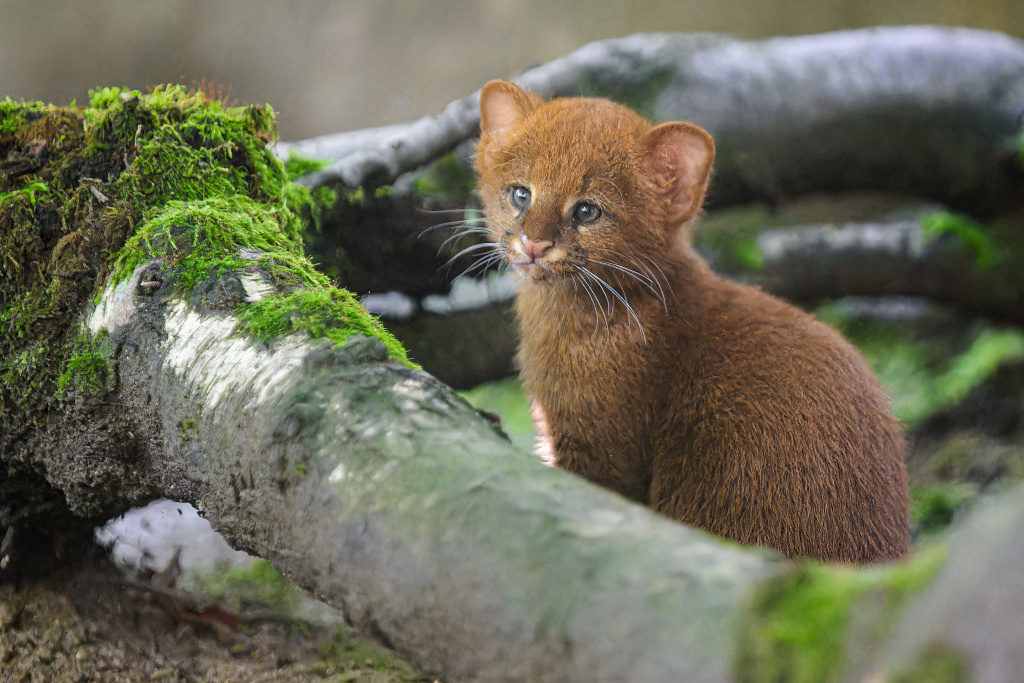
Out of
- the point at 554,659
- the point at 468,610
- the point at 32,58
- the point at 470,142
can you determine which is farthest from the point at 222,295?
the point at 32,58

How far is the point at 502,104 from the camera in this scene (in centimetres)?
280

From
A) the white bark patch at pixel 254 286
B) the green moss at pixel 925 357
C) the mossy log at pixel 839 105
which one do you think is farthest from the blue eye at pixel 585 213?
the green moss at pixel 925 357

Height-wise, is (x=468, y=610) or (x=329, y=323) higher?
(x=329, y=323)

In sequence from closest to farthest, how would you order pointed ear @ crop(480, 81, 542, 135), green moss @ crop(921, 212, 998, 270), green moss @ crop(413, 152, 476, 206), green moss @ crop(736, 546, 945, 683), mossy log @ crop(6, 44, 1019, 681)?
green moss @ crop(736, 546, 945, 683)
mossy log @ crop(6, 44, 1019, 681)
pointed ear @ crop(480, 81, 542, 135)
green moss @ crop(413, 152, 476, 206)
green moss @ crop(921, 212, 998, 270)

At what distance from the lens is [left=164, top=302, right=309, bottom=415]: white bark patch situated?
1677 millimetres

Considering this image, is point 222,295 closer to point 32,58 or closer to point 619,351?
point 619,351

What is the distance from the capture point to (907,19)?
20.9ft

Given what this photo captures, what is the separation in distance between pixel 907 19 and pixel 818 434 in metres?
5.66

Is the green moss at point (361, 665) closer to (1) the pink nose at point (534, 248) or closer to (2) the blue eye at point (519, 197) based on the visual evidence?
(1) the pink nose at point (534, 248)

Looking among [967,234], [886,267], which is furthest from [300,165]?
[967,234]

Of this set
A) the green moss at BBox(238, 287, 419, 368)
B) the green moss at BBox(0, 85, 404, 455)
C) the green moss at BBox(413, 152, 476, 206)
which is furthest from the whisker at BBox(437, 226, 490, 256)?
the green moss at BBox(238, 287, 419, 368)

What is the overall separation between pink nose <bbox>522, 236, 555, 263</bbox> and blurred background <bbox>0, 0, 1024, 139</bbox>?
3605mm

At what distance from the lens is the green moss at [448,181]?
3852 millimetres

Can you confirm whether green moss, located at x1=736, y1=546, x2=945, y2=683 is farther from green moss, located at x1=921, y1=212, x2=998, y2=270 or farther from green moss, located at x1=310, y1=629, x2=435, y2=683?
green moss, located at x1=921, y1=212, x2=998, y2=270
